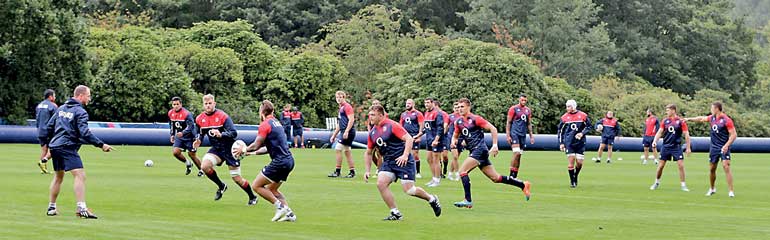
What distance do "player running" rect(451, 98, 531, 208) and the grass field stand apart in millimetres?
416

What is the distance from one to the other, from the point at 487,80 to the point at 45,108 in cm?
3553

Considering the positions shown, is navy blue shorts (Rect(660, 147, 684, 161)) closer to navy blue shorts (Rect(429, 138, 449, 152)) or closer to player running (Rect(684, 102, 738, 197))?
player running (Rect(684, 102, 738, 197))

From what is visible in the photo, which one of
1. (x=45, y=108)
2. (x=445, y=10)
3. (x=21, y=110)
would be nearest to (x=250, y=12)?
(x=445, y=10)

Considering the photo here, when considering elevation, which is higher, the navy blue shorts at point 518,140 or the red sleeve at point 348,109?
the red sleeve at point 348,109

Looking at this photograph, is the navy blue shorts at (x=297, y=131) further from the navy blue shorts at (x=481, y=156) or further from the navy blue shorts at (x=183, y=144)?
the navy blue shorts at (x=481, y=156)

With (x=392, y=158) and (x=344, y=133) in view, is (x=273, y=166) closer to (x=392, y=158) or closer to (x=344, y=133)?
(x=392, y=158)

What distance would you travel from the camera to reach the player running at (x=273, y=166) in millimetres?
17234

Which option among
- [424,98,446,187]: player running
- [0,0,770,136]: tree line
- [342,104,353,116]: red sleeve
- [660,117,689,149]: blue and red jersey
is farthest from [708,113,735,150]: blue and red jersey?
[0,0,770,136]: tree line

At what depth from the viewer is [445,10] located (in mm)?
92625

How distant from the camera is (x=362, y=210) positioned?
19.4 meters

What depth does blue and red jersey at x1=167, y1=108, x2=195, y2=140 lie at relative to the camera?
87.0ft

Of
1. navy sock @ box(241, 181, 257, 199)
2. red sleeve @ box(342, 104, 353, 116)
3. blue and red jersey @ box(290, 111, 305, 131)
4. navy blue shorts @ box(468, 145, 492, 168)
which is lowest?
blue and red jersey @ box(290, 111, 305, 131)

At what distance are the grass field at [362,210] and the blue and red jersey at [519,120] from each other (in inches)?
52.0

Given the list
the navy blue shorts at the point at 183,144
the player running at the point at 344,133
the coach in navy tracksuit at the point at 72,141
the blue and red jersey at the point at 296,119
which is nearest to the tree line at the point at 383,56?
the blue and red jersey at the point at 296,119
